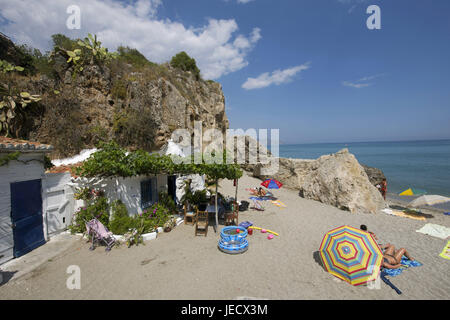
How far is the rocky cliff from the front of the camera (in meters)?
11.4

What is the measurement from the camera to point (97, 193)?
799 centimetres

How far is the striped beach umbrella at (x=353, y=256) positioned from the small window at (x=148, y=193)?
8.11 m

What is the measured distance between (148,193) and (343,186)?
1199 cm

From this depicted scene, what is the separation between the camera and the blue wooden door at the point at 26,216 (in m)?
6.25

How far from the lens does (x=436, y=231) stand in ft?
29.7

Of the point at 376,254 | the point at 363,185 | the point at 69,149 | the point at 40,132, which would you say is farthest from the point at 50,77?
the point at 363,185

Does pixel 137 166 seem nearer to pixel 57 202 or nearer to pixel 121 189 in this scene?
pixel 121 189

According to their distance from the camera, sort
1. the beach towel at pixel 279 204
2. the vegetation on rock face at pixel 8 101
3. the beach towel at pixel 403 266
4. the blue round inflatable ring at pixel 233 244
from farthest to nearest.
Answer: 1. the beach towel at pixel 279 204
2. the vegetation on rock face at pixel 8 101
3. the blue round inflatable ring at pixel 233 244
4. the beach towel at pixel 403 266

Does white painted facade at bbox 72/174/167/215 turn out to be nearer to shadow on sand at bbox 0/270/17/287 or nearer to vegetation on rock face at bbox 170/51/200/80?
shadow on sand at bbox 0/270/17/287

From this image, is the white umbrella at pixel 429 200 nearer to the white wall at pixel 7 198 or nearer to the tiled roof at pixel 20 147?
the tiled roof at pixel 20 147

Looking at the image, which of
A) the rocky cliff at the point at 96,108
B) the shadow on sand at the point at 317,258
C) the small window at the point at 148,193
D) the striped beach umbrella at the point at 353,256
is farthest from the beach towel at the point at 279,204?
the rocky cliff at the point at 96,108

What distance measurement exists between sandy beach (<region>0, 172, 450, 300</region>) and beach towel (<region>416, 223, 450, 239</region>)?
50 cm

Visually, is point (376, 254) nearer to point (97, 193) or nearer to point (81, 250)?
point (81, 250)
